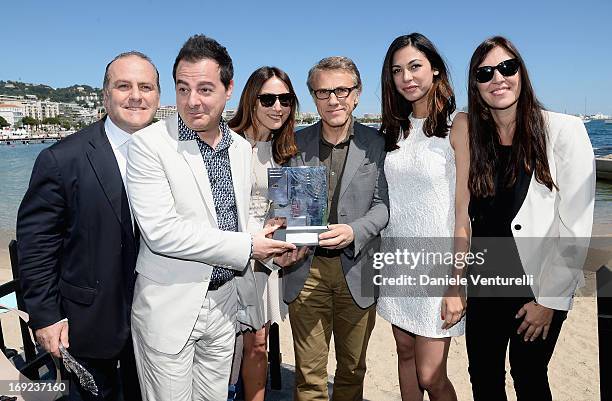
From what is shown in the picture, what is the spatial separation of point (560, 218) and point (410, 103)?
47.4 inches

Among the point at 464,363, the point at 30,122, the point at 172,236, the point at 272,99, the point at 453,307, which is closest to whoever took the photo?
the point at 172,236

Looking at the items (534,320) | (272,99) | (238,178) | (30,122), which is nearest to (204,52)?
(238,178)

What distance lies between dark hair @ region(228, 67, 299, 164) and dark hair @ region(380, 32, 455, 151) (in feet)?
2.46

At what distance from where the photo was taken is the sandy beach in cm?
486

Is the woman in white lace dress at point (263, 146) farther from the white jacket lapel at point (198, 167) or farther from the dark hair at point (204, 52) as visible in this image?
the dark hair at point (204, 52)

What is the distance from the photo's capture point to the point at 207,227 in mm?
2432

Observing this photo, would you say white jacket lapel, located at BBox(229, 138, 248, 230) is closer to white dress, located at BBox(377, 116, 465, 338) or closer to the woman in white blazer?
white dress, located at BBox(377, 116, 465, 338)

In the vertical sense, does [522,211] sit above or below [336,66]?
below

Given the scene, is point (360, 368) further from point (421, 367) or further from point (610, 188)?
point (610, 188)

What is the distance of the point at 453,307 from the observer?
2865 millimetres

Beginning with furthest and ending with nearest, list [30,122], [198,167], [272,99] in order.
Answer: [30,122], [272,99], [198,167]

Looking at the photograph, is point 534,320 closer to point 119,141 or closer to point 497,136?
point 497,136

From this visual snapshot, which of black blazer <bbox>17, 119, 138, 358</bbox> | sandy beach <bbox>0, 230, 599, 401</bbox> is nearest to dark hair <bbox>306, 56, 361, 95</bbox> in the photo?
black blazer <bbox>17, 119, 138, 358</bbox>

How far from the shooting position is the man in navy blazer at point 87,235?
247 cm
